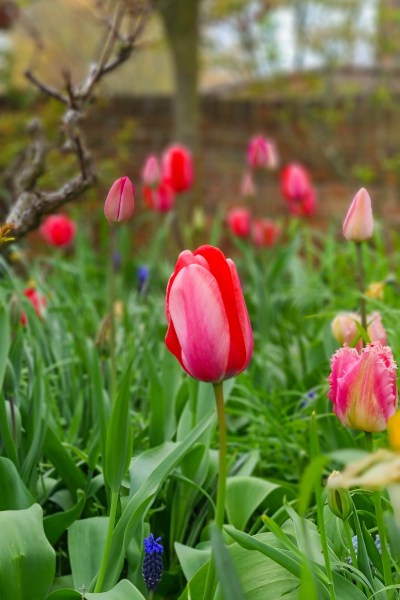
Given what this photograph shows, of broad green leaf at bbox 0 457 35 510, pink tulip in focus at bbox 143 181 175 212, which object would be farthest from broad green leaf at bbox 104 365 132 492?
pink tulip in focus at bbox 143 181 175 212

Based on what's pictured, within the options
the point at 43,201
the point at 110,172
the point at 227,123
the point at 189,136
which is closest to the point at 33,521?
the point at 43,201

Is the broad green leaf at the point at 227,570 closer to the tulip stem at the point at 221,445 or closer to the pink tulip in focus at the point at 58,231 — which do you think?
the tulip stem at the point at 221,445

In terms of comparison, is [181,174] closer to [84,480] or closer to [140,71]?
[84,480]

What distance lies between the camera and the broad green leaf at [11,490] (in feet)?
3.37

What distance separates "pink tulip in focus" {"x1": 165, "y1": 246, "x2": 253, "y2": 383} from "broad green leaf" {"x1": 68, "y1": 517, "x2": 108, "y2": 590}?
0.37 m

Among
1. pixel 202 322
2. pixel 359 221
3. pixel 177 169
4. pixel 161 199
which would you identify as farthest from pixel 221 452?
pixel 161 199

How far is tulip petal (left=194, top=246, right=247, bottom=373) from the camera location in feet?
2.52

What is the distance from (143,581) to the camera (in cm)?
104

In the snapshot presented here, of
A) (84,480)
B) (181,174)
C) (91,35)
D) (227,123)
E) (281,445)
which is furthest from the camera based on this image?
(91,35)

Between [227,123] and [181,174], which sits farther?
[227,123]

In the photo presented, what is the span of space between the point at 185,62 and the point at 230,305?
18.6 ft

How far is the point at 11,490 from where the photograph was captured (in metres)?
1.04

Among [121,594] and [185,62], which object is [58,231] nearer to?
[121,594]

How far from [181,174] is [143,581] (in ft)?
5.78
